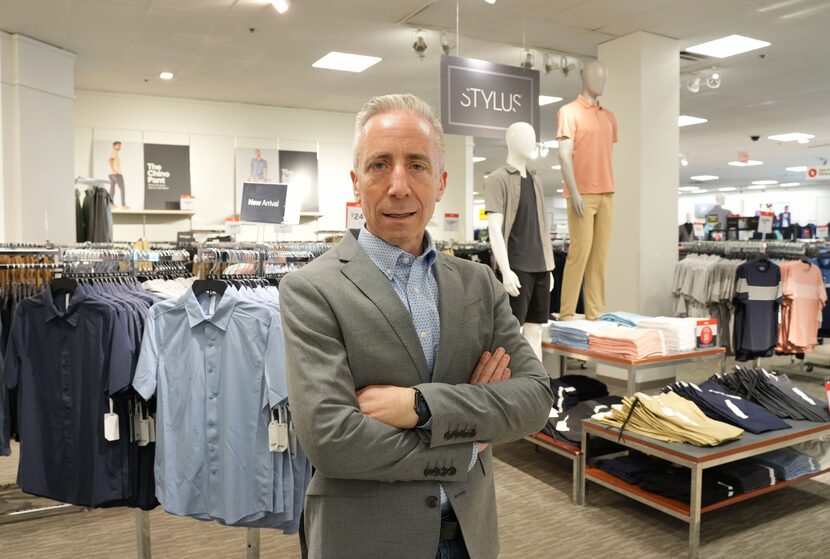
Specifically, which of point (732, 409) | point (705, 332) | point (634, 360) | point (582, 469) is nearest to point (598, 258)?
point (705, 332)

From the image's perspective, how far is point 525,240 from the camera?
449cm

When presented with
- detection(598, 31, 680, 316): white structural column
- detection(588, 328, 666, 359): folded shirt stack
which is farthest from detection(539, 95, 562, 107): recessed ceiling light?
detection(588, 328, 666, 359): folded shirt stack

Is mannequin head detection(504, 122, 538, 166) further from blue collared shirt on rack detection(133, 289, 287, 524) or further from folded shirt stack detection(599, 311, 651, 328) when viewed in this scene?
blue collared shirt on rack detection(133, 289, 287, 524)

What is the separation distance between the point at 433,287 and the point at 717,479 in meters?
2.77

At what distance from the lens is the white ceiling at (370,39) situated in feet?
20.4

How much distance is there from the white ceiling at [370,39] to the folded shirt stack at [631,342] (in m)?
3.36

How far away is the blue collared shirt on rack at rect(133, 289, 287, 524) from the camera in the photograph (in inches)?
102

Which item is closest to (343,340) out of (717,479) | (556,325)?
(717,479)

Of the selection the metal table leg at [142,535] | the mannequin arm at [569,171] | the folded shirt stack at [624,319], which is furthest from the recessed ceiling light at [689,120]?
the metal table leg at [142,535]

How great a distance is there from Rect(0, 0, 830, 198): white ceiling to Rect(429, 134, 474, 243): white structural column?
2518 mm

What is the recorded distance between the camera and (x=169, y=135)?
1000 centimetres

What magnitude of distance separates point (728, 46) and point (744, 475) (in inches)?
226

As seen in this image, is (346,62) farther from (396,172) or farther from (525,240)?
(396,172)

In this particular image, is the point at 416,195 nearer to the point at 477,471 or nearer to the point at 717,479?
the point at 477,471
